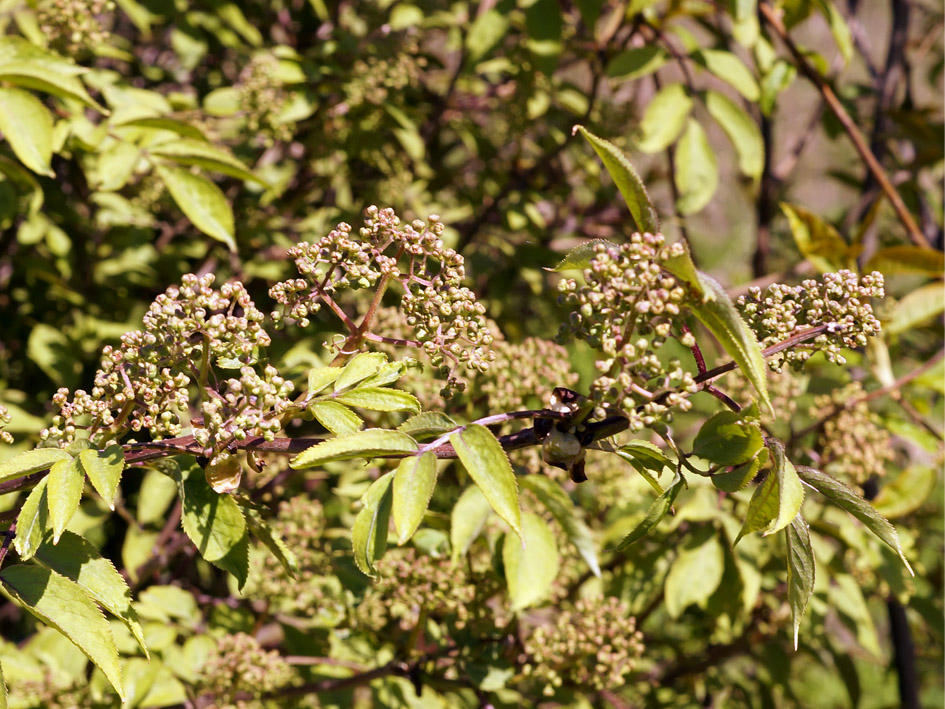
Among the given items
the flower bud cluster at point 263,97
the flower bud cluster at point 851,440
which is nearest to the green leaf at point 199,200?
the flower bud cluster at point 263,97

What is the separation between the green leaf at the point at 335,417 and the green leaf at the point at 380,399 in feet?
0.06

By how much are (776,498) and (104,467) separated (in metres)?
0.77

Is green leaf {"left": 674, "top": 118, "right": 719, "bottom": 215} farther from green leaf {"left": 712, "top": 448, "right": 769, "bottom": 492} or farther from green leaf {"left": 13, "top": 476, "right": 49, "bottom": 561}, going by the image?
green leaf {"left": 13, "top": 476, "right": 49, "bottom": 561}

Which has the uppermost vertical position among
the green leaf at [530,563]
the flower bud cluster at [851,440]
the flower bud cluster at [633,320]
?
the flower bud cluster at [633,320]

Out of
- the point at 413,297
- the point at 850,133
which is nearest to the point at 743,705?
Answer: the point at 850,133

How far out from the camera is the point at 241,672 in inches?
73.9

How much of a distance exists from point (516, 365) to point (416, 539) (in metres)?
0.43

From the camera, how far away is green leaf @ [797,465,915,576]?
108cm

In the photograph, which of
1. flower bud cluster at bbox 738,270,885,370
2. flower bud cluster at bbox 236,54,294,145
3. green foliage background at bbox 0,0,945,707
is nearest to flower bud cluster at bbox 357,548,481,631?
green foliage background at bbox 0,0,945,707

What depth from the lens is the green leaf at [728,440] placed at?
1.09 metres

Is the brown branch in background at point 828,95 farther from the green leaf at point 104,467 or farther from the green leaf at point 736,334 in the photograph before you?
the green leaf at point 104,467

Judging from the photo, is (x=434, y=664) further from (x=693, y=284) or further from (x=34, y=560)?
(x=693, y=284)

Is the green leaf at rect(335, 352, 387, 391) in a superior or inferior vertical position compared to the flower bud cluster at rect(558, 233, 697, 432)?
inferior

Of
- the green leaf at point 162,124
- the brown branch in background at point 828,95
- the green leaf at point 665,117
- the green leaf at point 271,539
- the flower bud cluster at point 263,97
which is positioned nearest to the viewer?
the green leaf at point 271,539
